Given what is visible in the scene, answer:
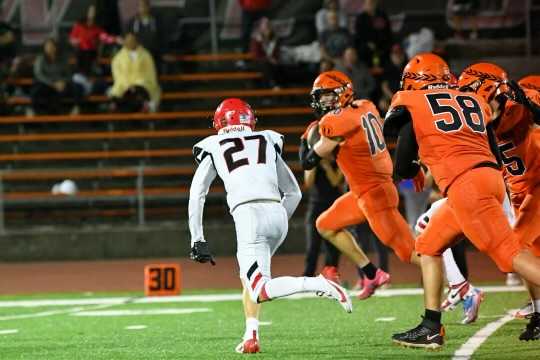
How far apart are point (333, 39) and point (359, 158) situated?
32.4 feet

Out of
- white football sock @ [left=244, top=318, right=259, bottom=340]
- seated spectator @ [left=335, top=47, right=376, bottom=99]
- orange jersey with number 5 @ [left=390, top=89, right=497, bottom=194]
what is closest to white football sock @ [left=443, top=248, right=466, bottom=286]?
orange jersey with number 5 @ [left=390, top=89, right=497, bottom=194]

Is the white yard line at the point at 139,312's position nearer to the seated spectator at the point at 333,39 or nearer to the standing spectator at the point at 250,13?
the seated spectator at the point at 333,39

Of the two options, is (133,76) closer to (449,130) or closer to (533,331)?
(533,331)

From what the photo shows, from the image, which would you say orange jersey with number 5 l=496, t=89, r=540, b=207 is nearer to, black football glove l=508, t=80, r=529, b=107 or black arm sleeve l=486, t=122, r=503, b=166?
black football glove l=508, t=80, r=529, b=107

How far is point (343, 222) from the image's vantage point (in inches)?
463

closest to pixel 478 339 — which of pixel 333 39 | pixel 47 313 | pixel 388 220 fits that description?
pixel 388 220

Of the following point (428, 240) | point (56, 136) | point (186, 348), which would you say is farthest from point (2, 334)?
point (56, 136)

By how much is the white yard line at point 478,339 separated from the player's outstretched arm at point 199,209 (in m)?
1.80

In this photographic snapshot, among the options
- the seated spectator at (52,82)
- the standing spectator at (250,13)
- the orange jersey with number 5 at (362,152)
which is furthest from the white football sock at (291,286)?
the standing spectator at (250,13)

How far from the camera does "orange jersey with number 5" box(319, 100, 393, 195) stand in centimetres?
1141

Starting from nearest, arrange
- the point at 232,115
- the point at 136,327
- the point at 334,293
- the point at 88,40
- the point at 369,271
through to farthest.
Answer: the point at 334,293 < the point at 232,115 < the point at 136,327 < the point at 369,271 < the point at 88,40

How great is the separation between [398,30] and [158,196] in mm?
6231

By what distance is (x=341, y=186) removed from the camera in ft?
47.5

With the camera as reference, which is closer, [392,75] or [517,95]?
[517,95]
